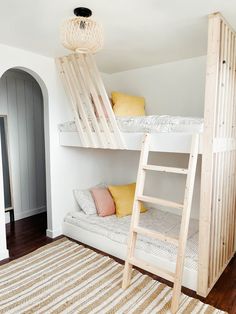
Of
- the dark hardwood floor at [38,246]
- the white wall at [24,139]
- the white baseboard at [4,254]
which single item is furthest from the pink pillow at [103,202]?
the white wall at [24,139]

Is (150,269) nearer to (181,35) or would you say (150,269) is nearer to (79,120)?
(79,120)

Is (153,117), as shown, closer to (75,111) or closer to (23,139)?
(75,111)

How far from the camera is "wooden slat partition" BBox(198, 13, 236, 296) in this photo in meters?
1.75

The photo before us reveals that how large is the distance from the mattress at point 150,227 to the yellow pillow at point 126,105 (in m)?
1.31

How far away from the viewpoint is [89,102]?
2514 mm

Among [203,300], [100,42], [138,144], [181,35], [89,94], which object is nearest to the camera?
[100,42]

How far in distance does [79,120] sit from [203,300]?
2.07m

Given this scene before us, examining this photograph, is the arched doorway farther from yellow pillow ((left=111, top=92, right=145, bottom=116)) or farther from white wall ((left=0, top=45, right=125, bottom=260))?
yellow pillow ((left=111, top=92, right=145, bottom=116))

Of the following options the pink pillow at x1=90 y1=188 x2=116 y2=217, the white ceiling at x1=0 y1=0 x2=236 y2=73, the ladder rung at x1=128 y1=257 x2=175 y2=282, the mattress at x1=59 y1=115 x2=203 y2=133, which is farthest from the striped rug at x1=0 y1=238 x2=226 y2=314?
the white ceiling at x1=0 y1=0 x2=236 y2=73

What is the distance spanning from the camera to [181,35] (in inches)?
83.4

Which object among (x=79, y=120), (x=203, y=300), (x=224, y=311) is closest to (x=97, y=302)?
(x=203, y=300)

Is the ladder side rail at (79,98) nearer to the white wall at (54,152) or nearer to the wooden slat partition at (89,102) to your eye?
the wooden slat partition at (89,102)

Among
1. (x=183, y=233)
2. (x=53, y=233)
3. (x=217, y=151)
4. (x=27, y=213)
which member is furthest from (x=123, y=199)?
(x=27, y=213)

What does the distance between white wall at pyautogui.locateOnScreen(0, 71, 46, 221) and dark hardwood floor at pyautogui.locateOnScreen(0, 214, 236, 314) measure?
30cm
